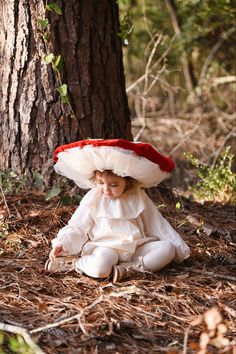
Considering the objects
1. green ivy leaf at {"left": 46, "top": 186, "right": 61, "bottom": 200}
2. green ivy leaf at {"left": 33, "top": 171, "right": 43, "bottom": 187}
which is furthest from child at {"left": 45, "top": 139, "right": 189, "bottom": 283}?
green ivy leaf at {"left": 33, "top": 171, "right": 43, "bottom": 187}

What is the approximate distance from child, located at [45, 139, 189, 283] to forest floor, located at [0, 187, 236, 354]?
9cm

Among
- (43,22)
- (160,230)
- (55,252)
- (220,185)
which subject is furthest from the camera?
(220,185)

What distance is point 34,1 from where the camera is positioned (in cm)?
405

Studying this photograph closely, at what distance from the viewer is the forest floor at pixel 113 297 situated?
2625mm

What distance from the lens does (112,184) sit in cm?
343

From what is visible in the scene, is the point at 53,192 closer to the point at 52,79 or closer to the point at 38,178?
the point at 38,178

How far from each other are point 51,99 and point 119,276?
4.45 feet

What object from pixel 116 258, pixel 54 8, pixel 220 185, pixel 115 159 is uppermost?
pixel 54 8

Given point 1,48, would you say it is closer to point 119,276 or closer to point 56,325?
point 119,276

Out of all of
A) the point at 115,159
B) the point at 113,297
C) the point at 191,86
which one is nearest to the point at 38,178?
the point at 115,159

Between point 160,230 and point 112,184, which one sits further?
point 160,230

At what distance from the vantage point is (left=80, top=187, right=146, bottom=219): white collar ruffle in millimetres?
3469

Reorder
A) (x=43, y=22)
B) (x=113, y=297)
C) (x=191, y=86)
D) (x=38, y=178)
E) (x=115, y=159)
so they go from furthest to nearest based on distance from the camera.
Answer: (x=191, y=86)
(x=38, y=178)
(x=43, y=22)
(x=115, y=159)
(x=113, y=297)

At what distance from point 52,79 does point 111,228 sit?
1144mm
